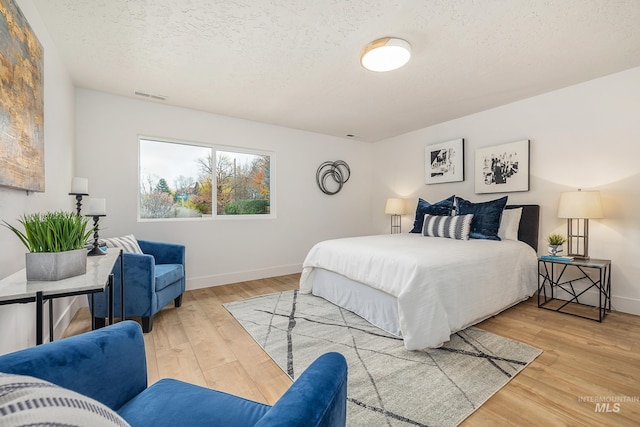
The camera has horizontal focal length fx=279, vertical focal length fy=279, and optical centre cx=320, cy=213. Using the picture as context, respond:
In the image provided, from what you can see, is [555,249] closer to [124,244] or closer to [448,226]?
[448,226]

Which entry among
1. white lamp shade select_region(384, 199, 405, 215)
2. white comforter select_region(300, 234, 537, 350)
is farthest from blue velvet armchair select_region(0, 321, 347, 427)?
white lamp shade select_region(384, 199, 405, 215)

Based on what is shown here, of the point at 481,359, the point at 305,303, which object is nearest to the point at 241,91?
the point at 305,303

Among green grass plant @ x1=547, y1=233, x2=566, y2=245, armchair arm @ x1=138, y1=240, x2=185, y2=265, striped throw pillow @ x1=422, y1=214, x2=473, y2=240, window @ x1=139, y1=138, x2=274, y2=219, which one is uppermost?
window @ x1=139, y1=138, x2=274, y2=219

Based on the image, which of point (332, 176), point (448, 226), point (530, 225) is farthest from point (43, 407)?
point (332, 176)

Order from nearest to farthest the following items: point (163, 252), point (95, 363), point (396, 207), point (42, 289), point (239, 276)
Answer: point (95, 363) < point (42, 289) < point (163, 252) < point (239, 276) < point (396, 207)

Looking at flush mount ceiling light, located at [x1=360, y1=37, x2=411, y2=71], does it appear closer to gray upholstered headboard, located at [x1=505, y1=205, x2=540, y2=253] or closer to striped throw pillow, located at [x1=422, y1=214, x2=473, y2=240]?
striped throw pillow, located at [x1=422, y1=214, x2=473, y2=240]

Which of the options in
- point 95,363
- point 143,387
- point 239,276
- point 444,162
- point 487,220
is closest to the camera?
point 95,363

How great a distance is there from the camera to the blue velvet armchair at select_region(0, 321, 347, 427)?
2.29 feet

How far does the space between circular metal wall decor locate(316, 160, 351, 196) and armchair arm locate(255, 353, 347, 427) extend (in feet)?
13.7

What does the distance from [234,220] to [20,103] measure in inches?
105

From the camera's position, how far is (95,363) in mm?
897

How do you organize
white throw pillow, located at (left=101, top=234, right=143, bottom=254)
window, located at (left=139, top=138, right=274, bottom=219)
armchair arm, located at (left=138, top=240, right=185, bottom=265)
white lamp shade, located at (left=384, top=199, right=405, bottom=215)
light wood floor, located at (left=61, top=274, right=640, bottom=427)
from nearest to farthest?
light wood floor, located at (left=61, top=274, right=640, bottom=427), white throw pillow, located at (left=101, top=234, right=143, bottom=254), armchair arm, located at (left=138, top=240, right=185, bottom=265), window, located at (left=139, top=138, right=274, bottom=219), white lamp shade, located at (left=384, top=199, right=405, bottom=215)

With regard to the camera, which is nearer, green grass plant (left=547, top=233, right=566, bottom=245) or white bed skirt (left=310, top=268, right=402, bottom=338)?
white bed skirt (left=310, top=268, right=402, bottom=338)

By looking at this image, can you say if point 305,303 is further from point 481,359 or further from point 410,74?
point 410,74
